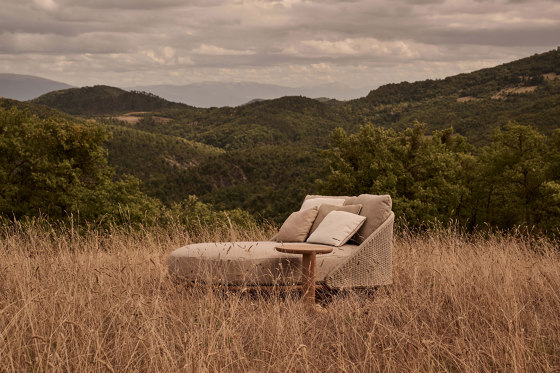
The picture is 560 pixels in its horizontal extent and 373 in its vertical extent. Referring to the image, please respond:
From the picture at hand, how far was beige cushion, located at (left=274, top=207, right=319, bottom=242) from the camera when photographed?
609 centimetres

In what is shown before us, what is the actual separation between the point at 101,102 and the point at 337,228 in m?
183

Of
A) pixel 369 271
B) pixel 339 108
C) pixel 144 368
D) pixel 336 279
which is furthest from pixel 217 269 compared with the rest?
pixel 339 108

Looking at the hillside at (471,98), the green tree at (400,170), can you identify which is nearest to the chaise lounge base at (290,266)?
the green tree at (400,170)

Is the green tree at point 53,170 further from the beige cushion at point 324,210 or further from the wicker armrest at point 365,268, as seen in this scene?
the wicker armrest at point 365,268

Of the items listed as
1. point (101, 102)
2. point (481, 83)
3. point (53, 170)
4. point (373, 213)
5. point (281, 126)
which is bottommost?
point (53, 170)

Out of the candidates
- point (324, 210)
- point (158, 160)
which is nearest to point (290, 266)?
point (324, 210)

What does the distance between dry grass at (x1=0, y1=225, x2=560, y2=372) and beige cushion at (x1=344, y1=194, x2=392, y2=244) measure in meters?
0.61

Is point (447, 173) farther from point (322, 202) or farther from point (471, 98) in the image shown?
point (471, 98)

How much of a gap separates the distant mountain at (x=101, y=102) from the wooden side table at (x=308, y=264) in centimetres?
16114

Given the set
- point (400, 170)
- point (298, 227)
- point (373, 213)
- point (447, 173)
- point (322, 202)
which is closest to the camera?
point (373, 213)

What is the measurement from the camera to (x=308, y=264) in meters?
4.77

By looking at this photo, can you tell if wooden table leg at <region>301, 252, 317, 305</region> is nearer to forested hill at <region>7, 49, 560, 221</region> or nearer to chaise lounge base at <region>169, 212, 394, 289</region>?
chaise lounge base at <region>169, 212, 394, 289</region>

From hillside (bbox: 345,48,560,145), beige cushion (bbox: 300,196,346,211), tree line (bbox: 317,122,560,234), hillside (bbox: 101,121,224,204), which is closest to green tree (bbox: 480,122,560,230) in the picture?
tree line (bbox: 317,122,560,234)

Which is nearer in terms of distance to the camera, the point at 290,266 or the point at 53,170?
the point at 290,266
